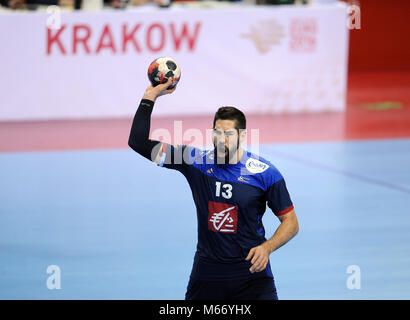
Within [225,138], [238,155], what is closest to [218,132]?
[225,138]

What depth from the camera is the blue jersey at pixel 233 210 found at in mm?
5434

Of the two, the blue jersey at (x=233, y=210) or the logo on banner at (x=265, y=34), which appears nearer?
the blue jersey at (x=233, y=210)

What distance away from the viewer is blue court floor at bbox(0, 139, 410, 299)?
7668mm

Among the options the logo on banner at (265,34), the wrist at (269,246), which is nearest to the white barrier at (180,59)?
the logo on banner at (265,34)

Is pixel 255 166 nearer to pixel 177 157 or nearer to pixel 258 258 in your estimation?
pixel 177 157

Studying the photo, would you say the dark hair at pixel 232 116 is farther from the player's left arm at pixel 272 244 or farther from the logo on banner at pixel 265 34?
the logo on banner at pixel 265 34

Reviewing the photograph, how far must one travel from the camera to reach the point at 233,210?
5457mm

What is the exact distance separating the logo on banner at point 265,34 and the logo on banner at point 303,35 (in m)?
0.28

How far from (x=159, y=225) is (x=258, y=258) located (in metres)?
4.53

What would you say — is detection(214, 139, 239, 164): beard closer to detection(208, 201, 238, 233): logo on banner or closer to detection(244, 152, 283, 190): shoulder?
detection(244, 152, 283, 190): shoulder

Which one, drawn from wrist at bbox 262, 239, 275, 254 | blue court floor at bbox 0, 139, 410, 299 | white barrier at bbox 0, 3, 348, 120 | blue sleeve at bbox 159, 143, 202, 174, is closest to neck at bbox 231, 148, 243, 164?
blue sleeve at bbox 159, 143, 202, 174
